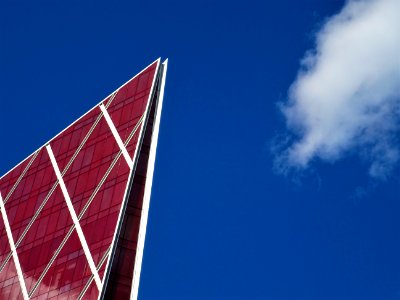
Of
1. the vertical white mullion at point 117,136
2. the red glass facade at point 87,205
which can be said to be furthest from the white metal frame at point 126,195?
the vertical white mullion at point 117,136

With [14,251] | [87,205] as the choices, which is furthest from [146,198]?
[14,251]

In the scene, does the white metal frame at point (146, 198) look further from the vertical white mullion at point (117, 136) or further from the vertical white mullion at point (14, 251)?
the vertical white mullion at point (14, 251)

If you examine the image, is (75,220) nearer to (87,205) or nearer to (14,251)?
(87,205)

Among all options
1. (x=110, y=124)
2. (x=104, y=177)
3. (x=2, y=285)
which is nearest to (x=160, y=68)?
(x=110, y=124)

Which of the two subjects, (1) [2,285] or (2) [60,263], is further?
(1) [2,285]

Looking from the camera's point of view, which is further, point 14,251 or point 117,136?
point 14,251

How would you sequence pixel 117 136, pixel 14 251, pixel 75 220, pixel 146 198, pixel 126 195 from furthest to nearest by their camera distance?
pixel 14 251 → pixel 117 136 → pixel 75 220 → pixel 146 198 → pixel 126 195

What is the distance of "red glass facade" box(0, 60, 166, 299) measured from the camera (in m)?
51.1

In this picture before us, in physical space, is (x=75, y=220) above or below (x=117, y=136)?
below

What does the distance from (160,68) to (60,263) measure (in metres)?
15.5

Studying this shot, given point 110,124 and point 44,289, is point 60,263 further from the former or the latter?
point 110,124

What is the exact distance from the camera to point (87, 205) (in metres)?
55.7

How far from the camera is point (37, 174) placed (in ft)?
211

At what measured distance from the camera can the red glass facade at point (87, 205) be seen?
5106 centimetres
